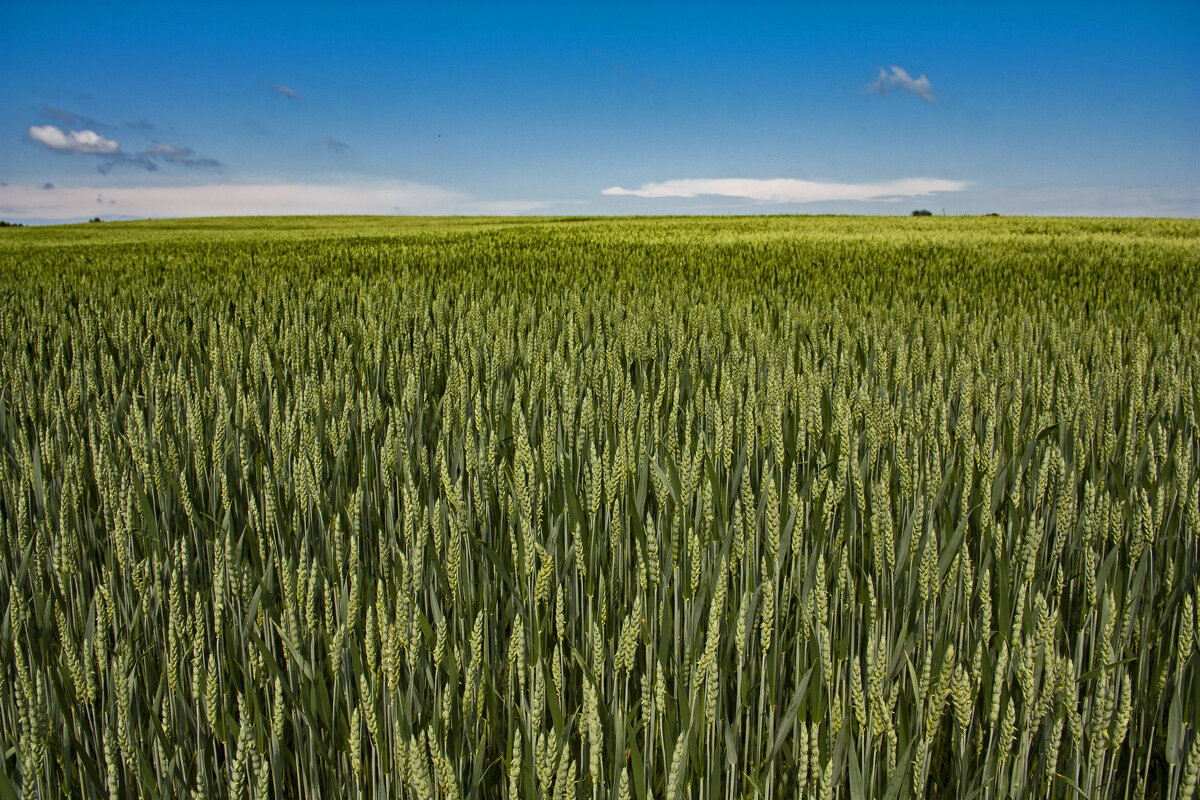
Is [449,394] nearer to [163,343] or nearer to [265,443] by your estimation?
[265,443]

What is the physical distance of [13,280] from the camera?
19.8 feet

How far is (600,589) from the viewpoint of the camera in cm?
120

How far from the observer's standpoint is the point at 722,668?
1.14 meters

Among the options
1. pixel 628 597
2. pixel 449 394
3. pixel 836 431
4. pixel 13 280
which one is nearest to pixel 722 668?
pixel 628 597

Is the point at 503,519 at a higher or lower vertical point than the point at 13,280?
lower

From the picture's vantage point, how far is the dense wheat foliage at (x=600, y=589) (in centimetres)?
89

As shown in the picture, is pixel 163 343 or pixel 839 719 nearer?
pixel 839 719

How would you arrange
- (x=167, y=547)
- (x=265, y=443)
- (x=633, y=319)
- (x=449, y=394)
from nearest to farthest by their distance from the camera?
1. (x=167, y=547)
2. (x=449, y=394)
3. (x=265, y=443)
4. (x=633, y=319)

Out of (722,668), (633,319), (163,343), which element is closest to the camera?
(722,668)

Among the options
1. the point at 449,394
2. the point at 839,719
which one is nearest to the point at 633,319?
the point at 449,394

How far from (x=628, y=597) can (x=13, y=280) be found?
22.7 feet

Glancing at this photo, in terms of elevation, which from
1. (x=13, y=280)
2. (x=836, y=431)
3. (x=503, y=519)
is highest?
(x=13, y=280)

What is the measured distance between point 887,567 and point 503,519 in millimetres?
722

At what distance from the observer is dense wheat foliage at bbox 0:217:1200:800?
891 mm
